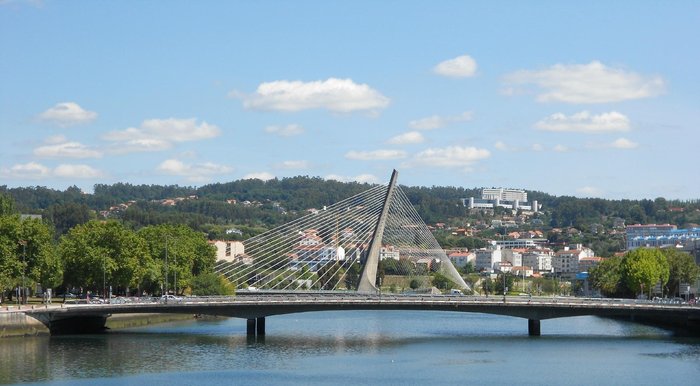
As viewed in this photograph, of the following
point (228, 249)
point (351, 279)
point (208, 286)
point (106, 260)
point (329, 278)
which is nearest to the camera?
point (106, 260)

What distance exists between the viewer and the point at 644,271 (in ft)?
321

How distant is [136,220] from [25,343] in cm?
11660

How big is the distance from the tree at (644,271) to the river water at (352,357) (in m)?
23.7

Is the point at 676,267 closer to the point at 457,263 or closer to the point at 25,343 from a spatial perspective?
the point at 25,343

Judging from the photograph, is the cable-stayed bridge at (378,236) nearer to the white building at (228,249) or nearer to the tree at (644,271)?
the tree at (644,271)

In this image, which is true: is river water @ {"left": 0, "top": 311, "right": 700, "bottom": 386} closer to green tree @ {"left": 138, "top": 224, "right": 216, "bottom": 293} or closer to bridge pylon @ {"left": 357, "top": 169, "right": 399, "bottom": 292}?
bridge pylon @ {"left": 357, "top": 169, "right": 399, "bottom": 292}

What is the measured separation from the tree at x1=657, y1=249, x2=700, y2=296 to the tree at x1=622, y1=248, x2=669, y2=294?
1.71 meters

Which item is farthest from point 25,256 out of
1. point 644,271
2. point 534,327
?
point 644,271

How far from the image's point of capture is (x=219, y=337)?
210 ft

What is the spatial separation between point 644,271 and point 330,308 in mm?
42053

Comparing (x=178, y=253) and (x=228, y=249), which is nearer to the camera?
(x=178, y=253)

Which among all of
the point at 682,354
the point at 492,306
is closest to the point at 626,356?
the point at 682,354

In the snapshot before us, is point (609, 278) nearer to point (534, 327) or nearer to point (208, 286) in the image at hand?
point (208, 286)

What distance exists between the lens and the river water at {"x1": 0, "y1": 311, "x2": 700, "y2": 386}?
46438 mm
